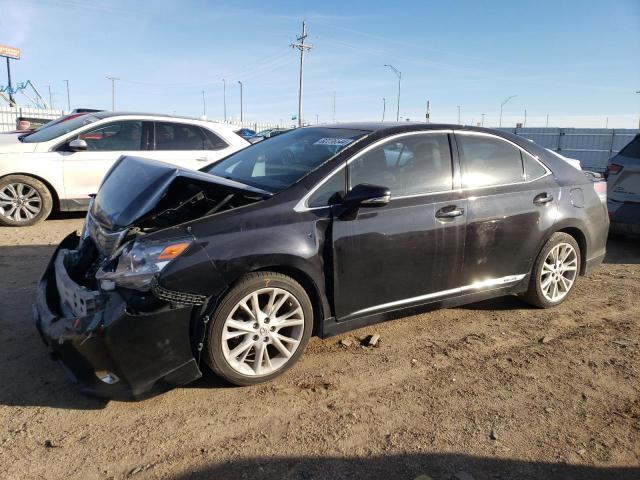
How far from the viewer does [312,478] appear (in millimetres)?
2354

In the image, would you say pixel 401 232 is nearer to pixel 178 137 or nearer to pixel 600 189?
pixel 600 189

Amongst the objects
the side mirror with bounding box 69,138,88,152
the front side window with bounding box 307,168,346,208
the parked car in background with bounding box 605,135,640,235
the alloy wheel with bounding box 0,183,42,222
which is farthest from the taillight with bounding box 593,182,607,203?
the alloy wheel with bounding box 0,183,42,222

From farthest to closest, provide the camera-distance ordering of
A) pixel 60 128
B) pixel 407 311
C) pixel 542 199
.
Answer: pixel 60 128 → pixel 542 199 → pixel 407 311

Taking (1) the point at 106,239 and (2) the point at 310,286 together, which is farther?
(2) the point at 310,286

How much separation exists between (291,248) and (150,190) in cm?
100

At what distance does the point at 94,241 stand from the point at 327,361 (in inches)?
71.1

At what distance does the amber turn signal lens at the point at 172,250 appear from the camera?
2.77 metres

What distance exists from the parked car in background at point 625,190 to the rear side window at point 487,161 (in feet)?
11.2

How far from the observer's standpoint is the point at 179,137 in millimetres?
7883

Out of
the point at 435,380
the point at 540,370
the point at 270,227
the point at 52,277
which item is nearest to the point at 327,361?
the point at 435,380

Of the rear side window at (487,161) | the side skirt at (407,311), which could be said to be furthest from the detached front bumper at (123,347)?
the rear side window at (487,161)

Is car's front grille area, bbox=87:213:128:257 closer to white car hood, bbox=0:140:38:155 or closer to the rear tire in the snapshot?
the rear tire

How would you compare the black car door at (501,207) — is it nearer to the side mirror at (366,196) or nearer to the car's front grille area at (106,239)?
the side mirror at (366,196)

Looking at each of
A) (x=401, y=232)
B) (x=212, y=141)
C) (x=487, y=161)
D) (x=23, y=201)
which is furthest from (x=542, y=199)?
(x=23, y=201)
